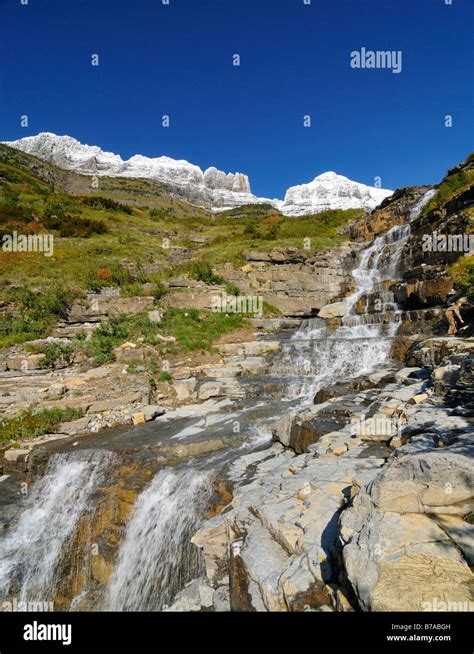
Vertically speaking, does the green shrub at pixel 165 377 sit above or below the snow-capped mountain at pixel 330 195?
below

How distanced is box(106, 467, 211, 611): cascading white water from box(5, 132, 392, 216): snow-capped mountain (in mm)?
88738

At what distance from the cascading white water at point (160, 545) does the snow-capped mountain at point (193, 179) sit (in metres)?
88.7

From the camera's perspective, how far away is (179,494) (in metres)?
6.93

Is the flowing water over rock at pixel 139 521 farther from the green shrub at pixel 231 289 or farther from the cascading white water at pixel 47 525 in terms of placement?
the green shrub at pixel 231 289

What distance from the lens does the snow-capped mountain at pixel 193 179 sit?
94562 mm

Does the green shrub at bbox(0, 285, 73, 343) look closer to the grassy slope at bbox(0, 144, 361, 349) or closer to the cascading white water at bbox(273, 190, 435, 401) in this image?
the grassy slope at bbox(0, 144, 361, 349)

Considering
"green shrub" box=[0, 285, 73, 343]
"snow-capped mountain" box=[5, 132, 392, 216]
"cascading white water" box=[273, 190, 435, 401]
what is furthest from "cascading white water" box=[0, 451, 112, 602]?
"snow-capped mountain" box=[5, 132, 392, 216]

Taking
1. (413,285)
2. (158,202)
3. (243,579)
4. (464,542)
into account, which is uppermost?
(158,202)

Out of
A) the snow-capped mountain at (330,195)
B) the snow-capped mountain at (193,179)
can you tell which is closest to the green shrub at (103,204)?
the snow-capped mountain at (193,179)

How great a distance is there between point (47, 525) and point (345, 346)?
12.5 metres

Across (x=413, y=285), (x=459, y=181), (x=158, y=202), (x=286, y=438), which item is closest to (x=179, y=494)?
(x=286, y=438)

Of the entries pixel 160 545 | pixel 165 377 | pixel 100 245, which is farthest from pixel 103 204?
pixel 160 545
